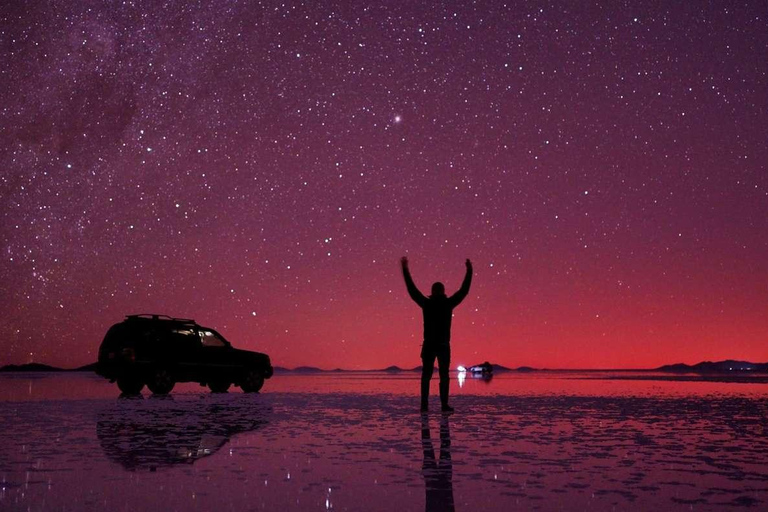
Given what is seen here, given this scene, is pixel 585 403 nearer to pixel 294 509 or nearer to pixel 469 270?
pixel 469 270

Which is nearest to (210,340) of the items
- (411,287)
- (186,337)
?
(186,337)

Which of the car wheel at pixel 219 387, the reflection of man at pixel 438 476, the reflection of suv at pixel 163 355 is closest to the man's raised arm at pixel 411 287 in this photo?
the reflection of man at pixel 438 476

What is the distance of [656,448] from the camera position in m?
8.38

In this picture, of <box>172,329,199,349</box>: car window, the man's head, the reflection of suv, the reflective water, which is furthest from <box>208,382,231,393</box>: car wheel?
the man's head

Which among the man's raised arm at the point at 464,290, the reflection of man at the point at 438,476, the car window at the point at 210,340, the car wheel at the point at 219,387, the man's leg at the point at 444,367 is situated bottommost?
the reflection of man at the point at 438,476

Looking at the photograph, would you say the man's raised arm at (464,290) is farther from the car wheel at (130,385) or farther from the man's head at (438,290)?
the car wheel at (130,385)

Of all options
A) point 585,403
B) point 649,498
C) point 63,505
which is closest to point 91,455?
point 63,505

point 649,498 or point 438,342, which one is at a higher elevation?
point 438,342

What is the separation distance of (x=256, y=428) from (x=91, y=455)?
326 centimetres

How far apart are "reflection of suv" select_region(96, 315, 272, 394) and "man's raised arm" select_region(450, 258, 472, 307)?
10.5 meters

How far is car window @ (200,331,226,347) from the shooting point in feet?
73.7

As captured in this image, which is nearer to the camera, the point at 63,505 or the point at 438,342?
the point at 63,505

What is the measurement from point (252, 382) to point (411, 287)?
1179 centimetres

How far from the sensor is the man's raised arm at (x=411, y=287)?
12625 mm
